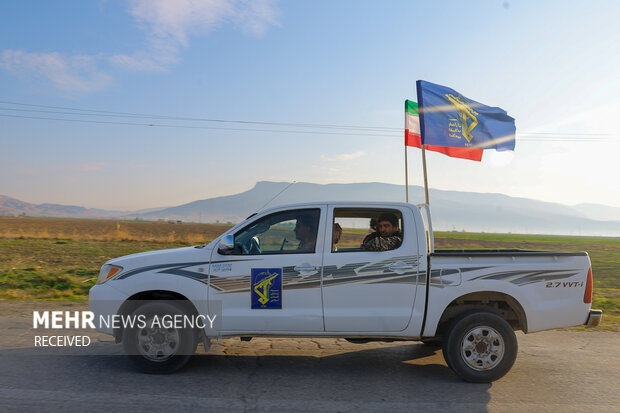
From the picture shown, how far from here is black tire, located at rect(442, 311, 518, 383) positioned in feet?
17.5

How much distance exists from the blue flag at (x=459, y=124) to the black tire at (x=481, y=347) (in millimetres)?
4221

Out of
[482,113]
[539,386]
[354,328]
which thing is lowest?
[539,386]

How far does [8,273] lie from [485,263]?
40.7 feet

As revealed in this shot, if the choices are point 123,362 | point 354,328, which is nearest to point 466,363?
point 354,328

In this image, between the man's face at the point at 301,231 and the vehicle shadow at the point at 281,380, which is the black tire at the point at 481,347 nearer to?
the vehicle shadow at the point at 281,380

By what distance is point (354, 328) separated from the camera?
5.32 m

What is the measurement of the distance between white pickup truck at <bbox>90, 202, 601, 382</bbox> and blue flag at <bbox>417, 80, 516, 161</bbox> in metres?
3.91

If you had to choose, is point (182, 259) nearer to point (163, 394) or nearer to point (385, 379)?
point (163, 394)

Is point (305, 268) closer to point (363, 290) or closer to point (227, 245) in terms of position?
point (363, 290)

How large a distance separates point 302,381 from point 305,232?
1.61 metres

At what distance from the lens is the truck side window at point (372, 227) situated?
557 centimetres

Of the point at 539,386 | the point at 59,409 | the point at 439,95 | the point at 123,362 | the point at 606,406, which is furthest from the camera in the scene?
the point at 439,95

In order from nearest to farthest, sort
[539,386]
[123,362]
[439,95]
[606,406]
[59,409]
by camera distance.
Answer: [59,409] < [606,406] < [539,386] < [123,362] < [439,95]

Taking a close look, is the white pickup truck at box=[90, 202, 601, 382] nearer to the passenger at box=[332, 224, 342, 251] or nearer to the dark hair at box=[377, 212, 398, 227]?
the passenger at box=[332, 224, 342, 251]
